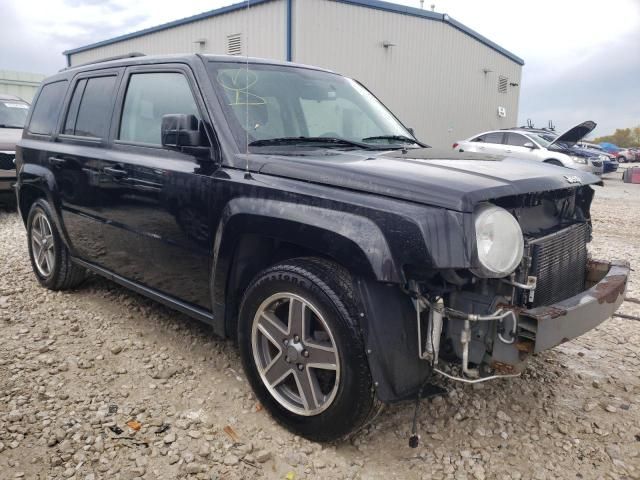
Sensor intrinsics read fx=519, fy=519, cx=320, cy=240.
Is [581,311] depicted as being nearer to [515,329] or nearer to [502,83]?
[515,329]

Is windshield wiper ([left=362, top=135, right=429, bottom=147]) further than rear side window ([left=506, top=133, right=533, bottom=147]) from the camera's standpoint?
No

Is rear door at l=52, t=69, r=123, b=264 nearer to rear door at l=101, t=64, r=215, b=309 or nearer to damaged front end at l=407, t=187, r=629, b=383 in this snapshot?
rear door at l=101, t=64, r=215, b=309

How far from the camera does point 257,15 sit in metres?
13.1

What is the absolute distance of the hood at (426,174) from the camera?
2.01 metres

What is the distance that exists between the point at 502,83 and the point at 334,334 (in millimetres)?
23045

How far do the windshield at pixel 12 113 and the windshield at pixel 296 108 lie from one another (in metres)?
7.37

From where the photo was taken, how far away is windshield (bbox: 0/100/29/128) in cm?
882

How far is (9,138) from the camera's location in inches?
315

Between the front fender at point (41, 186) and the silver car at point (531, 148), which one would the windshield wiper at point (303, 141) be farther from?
the silver car at point (531, 148)

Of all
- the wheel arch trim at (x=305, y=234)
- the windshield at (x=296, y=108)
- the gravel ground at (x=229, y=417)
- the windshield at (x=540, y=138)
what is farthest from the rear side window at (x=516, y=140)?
the wheel arch trim at (x=305, y=234)

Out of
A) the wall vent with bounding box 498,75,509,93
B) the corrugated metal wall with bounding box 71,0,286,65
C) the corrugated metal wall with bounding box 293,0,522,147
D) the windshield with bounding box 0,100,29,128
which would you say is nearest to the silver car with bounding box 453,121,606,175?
the corrugated metal wall with bounding box 293,0,522,147

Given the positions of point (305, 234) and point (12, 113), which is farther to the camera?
point (12, 113)

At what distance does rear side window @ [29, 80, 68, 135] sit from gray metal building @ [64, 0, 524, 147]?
20.5 ft

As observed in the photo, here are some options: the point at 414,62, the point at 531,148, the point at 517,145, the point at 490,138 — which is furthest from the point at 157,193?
the point at 414,62
